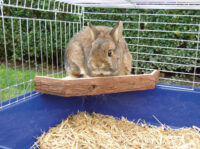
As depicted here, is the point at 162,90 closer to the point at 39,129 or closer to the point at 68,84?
the point at 68,84

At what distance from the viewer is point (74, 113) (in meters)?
2.14

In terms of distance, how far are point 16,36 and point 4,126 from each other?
233cm

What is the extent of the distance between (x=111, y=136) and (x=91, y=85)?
461mm

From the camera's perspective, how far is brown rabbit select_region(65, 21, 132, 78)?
1737 millimetres

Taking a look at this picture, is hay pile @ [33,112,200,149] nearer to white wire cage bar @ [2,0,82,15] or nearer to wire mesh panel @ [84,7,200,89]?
white wire cage bar @ [2,0,82,15]

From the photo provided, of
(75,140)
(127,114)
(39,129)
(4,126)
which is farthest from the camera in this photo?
(127,114)

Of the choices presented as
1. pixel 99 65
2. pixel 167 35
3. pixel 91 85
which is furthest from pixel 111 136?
pixel 167 35

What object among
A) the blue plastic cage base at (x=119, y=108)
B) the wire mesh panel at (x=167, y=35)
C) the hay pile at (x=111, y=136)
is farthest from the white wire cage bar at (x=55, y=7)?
the hay pile at (x=111, y=136)

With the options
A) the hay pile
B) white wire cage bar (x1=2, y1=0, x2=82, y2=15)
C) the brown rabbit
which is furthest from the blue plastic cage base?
white wire cage bar (x1=2, y1=0, x2=82, y2=15)

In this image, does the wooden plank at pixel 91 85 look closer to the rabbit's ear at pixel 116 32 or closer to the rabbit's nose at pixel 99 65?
the rabbit's nose at pixel 99 65

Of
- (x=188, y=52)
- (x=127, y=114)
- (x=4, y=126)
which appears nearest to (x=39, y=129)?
(x=4, y=126)

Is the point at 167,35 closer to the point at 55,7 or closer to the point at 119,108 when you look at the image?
the point at 119,108

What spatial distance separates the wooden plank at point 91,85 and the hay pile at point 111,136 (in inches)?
13.2

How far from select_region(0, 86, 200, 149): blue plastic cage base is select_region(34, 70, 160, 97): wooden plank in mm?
151
